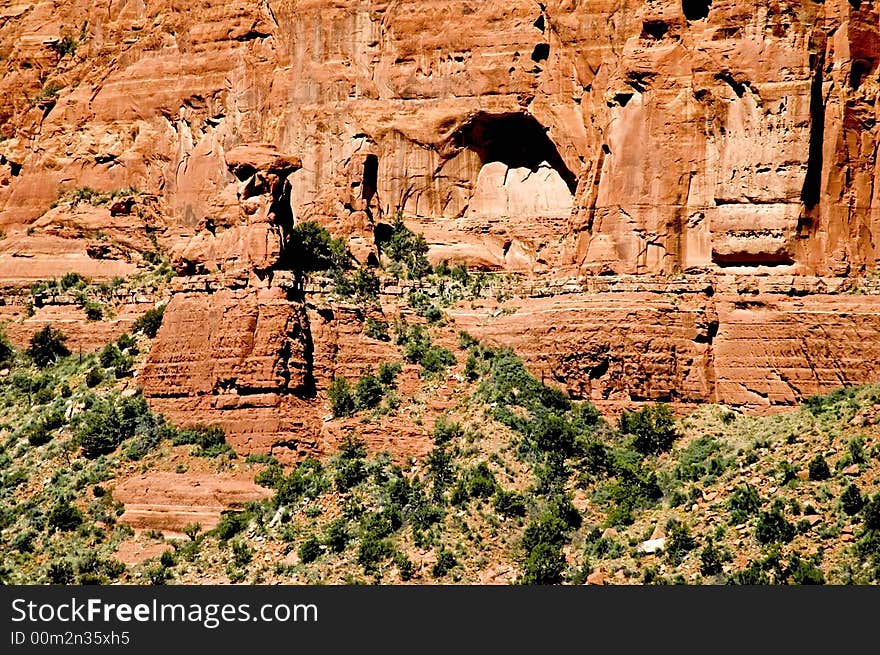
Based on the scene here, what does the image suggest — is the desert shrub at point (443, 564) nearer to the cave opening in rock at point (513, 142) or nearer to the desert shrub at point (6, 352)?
the cave opening in rock at point (513, 142)

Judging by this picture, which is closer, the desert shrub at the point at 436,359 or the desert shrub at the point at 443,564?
the desert shrub at the point at 443,564

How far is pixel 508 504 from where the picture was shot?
88625 millimetres

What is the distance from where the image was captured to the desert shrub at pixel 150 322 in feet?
335

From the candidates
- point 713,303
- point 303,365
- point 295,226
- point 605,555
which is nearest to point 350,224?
point 295,226

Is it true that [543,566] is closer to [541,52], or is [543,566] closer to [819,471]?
[819,471]

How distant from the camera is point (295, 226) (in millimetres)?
104812

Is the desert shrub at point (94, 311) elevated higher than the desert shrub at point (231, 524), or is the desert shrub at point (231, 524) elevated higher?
the desert shrub at point (94, 311)

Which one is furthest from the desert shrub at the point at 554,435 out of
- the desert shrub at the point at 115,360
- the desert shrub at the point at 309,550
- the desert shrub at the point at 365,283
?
the desert shrub at the point at 115,360

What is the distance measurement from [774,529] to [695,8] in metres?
25.6

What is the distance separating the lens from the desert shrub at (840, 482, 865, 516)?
268ft

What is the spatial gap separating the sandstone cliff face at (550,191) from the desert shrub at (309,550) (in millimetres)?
7879

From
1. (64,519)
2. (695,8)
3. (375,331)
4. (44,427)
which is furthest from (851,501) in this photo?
(44,427)

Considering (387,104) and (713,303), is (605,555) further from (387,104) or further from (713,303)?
(387,104)

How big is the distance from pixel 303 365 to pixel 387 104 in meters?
18.4
